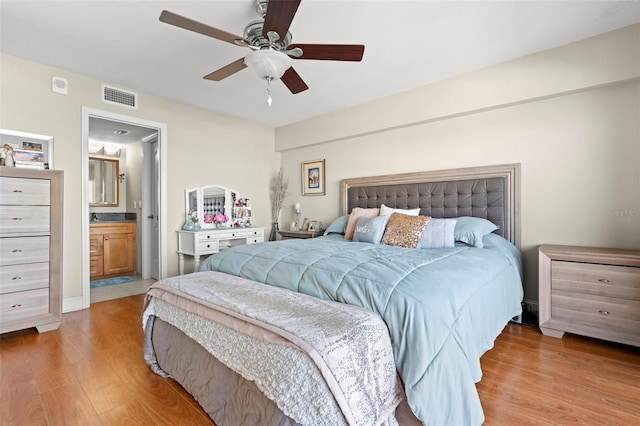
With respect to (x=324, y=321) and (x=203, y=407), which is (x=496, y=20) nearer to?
(x=324, y=321)

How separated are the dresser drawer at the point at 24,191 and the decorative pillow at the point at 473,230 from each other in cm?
367

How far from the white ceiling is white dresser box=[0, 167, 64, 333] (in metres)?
1.17

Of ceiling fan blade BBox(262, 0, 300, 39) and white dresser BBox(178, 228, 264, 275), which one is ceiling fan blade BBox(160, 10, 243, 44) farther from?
white dresser BBox(178, 228, 264, 275)

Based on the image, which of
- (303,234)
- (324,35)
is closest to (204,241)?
(303,234)

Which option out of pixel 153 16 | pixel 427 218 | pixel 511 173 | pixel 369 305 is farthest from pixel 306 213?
pixel 369 305

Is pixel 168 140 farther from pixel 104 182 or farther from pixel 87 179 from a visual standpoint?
pixel 104 182

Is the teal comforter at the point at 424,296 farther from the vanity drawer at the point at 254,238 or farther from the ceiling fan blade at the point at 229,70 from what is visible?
the vanity drawer at the point at 254,238

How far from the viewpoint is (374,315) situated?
1360mm

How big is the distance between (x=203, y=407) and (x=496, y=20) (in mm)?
3220

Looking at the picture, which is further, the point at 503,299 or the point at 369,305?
the point at 503,299

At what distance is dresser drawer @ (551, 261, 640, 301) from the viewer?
2.15 m

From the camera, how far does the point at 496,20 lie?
7.45 ft

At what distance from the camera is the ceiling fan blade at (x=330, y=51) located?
196cm

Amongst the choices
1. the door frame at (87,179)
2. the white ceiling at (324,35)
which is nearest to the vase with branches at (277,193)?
the door frame at (87,179)
